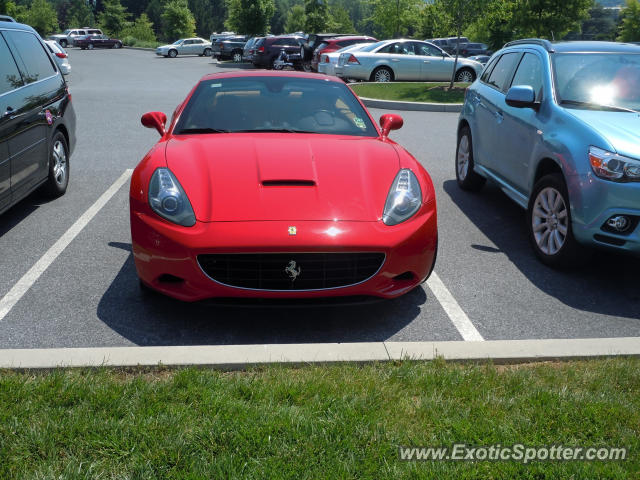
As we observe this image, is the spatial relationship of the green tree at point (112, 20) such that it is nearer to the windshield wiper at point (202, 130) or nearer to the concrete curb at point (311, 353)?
the windshield wiper at point (202, 130)

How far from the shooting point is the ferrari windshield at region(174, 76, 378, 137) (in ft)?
18.0

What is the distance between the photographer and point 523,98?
600cm

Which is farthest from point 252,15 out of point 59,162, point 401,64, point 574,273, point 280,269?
point 280,269

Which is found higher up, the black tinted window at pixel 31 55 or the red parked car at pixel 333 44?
the black tinted window at pixel 31 55

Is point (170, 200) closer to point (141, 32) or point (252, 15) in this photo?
point (252, 15)

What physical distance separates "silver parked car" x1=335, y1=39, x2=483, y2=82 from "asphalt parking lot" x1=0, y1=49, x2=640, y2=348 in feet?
49.6

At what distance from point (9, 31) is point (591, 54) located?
551cm

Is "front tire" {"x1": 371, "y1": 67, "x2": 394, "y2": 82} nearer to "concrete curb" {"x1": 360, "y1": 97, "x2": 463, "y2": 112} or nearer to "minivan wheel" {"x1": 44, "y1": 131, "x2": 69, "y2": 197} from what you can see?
"concrete curb" {"x1": 360, "y1": 97, "x2": 463, "y2": 112}

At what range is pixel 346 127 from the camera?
5547 mm

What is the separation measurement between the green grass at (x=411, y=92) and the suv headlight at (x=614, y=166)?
12641mm

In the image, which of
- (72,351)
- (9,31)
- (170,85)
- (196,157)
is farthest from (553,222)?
(170,85)

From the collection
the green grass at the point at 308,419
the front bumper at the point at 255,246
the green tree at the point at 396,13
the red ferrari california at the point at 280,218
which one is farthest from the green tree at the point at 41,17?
the green grass at the point at 308,419

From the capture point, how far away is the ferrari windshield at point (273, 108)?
548cm

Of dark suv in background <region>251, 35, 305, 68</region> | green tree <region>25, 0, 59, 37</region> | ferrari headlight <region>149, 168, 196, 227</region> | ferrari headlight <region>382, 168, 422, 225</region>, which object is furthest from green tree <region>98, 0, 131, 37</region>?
ferrari headlight <region>382, 168, 422, 225</region>
